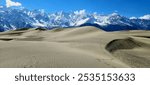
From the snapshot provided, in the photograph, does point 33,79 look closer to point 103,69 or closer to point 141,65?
point 103,69

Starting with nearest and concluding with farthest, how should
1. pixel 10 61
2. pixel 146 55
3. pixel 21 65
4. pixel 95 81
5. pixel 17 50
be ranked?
pixel 95 81
pixel 21 65
pixel 10 61
pixel 17 50
pixel 146 55

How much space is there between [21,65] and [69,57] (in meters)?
1.96

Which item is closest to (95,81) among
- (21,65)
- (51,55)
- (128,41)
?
(21,65)

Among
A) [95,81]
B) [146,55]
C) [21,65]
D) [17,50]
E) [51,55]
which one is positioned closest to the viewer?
[95,81]

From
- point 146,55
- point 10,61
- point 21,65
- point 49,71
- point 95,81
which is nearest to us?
point 95,81

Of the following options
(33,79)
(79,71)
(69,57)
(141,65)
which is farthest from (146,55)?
(33,79)

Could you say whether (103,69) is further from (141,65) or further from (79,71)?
(141,65)

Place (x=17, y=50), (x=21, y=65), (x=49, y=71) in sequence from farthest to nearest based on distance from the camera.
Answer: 1. (x=17, y=50)
2. (x=21, y=65)
3. (x=49, y=71)

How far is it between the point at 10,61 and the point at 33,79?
8.05ft

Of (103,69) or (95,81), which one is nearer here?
(95,81)

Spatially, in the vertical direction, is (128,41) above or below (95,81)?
above

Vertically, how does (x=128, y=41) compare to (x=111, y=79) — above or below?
above

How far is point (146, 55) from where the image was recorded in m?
15.8

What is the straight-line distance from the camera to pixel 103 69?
880cm
